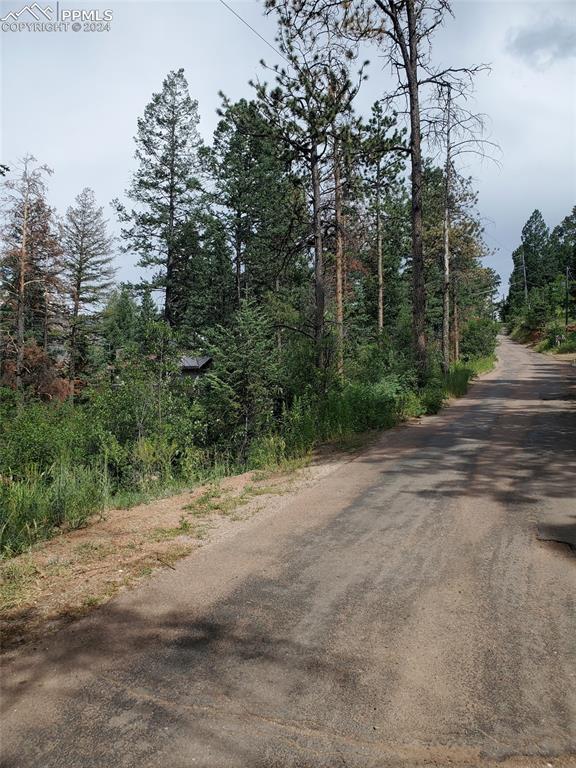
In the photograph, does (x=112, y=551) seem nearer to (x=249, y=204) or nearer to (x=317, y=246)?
(x=317, y=246)

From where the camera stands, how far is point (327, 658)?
2.87 meters

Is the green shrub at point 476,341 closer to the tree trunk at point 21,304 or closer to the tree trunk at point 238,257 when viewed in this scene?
the tree trunk at point 238,257

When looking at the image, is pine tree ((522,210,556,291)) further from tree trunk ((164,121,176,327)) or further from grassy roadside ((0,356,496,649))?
grassy roadside ((0,356,496,649))

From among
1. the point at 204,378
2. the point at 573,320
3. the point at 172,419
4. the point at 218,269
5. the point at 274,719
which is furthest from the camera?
the point at 573,320

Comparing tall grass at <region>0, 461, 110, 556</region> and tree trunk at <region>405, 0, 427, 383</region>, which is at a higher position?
tree trunk at <region>405, 0, 427, 383</region>

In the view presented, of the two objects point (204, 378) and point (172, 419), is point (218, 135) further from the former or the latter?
point (172, 419)

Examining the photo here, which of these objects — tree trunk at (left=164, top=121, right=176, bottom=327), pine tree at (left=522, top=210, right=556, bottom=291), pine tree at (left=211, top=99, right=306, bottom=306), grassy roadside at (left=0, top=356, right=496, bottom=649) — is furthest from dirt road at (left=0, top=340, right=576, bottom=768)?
pine tree at (left=522, top=210, right=556, bottom=291)

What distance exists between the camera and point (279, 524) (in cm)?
524

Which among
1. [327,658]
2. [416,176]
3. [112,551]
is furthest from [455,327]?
[327,658]

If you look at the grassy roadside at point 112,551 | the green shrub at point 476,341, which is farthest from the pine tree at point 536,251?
the grassy roadside at point 112,551

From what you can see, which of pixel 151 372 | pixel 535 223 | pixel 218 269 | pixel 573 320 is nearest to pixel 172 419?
pixel 151 372

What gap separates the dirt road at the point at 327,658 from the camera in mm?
2252

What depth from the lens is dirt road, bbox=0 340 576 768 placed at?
7.39 ft

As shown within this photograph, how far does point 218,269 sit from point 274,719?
28.8 metres
